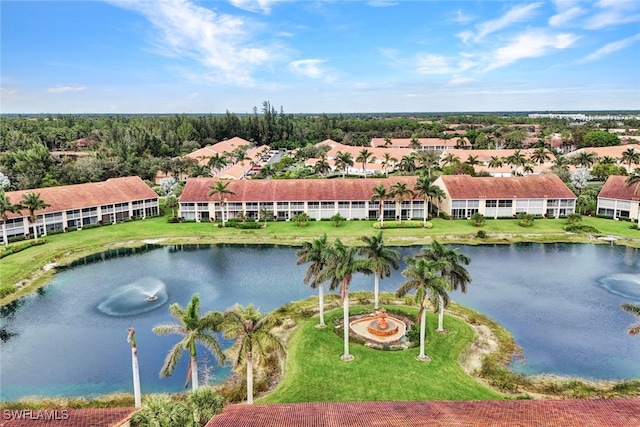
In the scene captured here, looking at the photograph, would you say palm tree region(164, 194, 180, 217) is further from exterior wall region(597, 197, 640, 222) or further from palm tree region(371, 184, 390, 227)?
exterior wall region(597, 197, 640, 222)

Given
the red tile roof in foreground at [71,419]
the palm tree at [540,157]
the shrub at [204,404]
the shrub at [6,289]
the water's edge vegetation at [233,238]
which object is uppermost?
the palm tree at [540,157]

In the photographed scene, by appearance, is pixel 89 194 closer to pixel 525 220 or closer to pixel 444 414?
pixel 525 220

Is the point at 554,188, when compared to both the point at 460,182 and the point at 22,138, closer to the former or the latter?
the point at 460,182

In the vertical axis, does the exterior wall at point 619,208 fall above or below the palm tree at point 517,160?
below

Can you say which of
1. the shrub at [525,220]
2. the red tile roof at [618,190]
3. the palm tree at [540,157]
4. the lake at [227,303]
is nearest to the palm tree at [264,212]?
the lake at [227,303]

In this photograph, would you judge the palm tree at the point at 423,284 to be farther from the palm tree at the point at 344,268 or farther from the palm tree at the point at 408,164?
the palm tree at the point at 408,164

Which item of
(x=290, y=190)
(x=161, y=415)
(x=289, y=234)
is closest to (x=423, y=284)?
(x=161, y=415)
